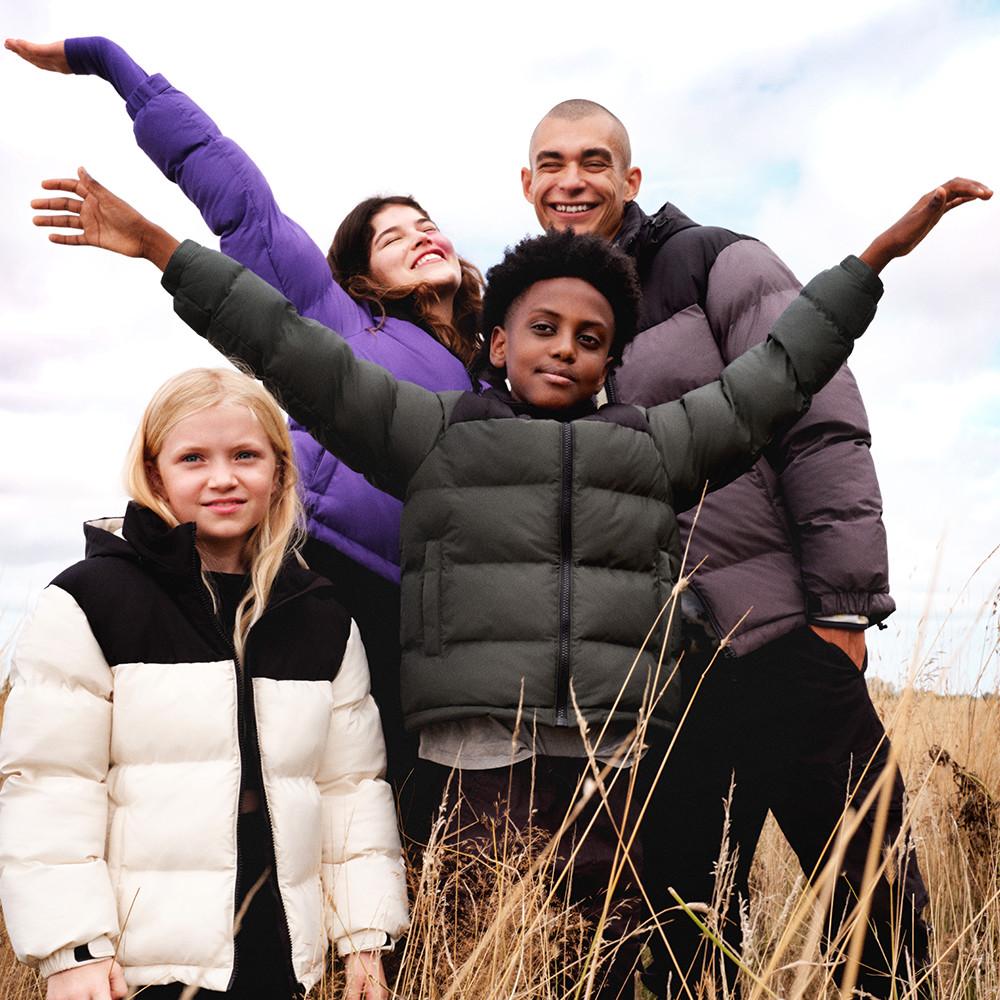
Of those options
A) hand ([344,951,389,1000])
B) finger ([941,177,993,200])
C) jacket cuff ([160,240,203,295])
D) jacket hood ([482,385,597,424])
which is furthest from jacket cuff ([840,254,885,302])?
hand ([344,951,389,1000])

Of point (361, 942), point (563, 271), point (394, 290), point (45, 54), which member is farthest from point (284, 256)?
point (361, 942)

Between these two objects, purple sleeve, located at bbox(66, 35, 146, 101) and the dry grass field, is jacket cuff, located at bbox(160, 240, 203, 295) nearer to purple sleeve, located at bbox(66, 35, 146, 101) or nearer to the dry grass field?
purple sleeve, located at bbox(66, 35, 146, 101)

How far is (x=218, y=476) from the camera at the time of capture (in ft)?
8.05

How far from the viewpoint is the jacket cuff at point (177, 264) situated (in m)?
2.46

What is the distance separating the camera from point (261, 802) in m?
2.25

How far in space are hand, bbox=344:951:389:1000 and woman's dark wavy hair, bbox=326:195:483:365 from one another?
1774 millimetres

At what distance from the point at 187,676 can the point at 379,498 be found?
836 millimetres

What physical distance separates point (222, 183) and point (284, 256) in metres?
0.26

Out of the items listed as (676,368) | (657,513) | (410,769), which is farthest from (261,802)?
(676,368)

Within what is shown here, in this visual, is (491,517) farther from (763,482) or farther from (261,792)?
(763,482)

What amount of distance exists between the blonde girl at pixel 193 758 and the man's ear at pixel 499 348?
0.68m

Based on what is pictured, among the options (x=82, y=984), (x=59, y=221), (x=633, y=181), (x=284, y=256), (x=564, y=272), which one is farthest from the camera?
(x=633, y=181)

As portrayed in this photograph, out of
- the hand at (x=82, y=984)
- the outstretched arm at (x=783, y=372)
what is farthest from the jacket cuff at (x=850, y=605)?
the hand at (x=82, y=984)

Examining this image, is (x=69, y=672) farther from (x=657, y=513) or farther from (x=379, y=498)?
(x=657, y=513)
